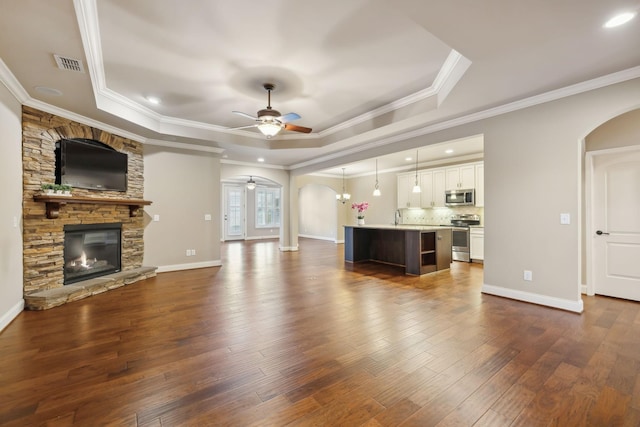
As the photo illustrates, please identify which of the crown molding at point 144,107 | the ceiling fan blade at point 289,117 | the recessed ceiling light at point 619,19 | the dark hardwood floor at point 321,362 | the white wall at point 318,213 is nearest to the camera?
the dark hardwood floor at point 321,362

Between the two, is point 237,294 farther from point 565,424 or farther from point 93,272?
point 565,424

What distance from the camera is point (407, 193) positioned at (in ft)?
28.2

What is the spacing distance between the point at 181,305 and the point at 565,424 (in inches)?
153

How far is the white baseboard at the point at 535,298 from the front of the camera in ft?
11.2

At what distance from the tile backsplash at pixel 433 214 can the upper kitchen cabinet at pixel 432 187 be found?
1.21ft

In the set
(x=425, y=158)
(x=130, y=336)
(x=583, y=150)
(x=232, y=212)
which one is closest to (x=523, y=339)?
(x=583, y=150)

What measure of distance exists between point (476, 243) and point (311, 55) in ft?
19.8

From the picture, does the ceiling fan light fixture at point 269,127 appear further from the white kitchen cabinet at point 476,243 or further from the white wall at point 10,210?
the white kitchen cabinet at point 476,243

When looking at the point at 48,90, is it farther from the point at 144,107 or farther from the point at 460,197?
the point at 460,197

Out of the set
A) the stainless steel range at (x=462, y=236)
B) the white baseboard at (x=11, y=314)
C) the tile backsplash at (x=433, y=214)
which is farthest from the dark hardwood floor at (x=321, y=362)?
the tile backsplash at (x=433, y=214)

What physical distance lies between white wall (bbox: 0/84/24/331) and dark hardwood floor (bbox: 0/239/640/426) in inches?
12.1

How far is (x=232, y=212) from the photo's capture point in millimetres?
12352

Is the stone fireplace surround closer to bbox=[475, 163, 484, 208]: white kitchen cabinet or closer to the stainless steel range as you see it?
the stainless steel range

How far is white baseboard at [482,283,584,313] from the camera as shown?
3.41m
